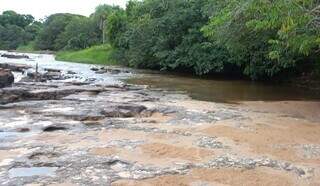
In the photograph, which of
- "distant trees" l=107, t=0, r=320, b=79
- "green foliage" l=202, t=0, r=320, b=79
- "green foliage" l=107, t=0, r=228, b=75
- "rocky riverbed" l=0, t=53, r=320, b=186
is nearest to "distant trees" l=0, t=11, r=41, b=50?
"distant trees" l=107, t=0, r=320, b=79

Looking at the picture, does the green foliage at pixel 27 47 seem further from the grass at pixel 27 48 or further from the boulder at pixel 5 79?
the boulder at pixel 5 79

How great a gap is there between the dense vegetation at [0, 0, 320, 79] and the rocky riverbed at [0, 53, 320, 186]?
2.50 m

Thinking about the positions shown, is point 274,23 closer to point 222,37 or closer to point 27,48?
point 222,37

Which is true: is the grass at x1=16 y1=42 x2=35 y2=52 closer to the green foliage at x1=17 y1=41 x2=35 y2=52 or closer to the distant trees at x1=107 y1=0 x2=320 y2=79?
the green foliage at x1=17 y1=41 x2=35 y2=52

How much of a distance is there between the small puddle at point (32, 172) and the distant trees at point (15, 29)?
345 feet

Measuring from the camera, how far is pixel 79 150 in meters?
10.3

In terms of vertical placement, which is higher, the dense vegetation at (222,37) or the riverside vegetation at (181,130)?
the dense vegetation at (222,37)

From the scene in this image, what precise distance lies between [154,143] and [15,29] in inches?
4268

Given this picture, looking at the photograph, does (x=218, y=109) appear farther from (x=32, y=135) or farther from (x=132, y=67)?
(x=132, y=67)

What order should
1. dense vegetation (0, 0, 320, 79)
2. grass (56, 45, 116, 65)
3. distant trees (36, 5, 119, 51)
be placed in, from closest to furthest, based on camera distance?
dense vegetation (0, 0, 320, 79)
grass (56, 45, 116, 65)
distant trees (36, 5, 119, 51)

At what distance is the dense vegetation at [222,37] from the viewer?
1305 centimetres

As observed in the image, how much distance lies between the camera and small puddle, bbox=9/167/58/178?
8625 mm

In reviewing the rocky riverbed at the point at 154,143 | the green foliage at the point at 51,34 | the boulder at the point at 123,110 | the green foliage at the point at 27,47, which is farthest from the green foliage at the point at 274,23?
the green foliage at the point at 27,47

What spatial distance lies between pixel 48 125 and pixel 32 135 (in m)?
1.15
